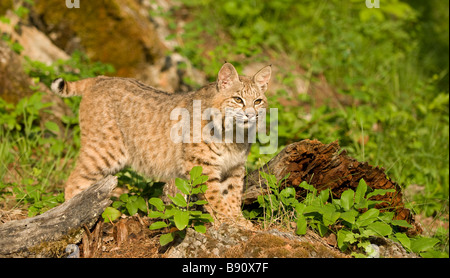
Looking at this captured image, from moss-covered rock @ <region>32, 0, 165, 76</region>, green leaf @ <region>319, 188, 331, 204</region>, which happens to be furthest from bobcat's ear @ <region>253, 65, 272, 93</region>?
moss-covered rock @ <region>32, 0, 165, 76</region>

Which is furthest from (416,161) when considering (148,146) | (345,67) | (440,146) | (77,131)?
(77,131)

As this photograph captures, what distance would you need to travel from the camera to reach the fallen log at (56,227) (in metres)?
3.35

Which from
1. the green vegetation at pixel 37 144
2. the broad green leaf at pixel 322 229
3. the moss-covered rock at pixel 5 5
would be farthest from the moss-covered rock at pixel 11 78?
the broad green leaf at pixel 322 229

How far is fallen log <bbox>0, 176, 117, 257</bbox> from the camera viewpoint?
3.35 metres

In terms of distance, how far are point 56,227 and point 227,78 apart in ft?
6.22

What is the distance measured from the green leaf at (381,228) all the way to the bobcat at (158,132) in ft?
3.90

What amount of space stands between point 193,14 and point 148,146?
5.19 meters

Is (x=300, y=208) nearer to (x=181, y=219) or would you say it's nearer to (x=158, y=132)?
(x=181, y=219)

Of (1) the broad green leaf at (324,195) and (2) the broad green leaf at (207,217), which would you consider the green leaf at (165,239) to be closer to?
(2) the broad green leaf at (207,217)

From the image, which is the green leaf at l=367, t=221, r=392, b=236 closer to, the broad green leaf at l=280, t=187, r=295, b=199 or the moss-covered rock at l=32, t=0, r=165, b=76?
the broad green leaf at l=280, t=187, r=295, b=199

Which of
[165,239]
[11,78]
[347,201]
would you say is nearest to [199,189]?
[165,239]

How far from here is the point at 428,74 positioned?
9445mm

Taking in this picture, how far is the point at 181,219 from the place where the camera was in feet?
10.3

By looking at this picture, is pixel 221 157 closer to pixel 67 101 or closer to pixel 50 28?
pixel 67 101
